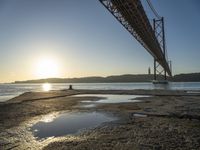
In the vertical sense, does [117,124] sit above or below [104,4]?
below

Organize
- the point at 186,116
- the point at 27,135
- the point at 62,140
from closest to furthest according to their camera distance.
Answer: the point at 62,140 < the point at 27,135 < the point at 186,116

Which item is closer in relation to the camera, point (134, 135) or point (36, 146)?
point (36, 146)

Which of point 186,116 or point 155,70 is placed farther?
point 155,70

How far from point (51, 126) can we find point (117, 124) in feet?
7.83

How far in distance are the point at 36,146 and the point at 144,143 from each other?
267 cm

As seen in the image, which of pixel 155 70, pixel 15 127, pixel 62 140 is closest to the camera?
pixel 62 140

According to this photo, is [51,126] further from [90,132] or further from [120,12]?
[120,12]

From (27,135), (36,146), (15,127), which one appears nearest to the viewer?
(36,146)

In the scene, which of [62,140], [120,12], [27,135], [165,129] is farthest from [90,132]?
[120,12]

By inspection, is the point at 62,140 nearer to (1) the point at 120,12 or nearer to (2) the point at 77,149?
(2) the point at 77,149

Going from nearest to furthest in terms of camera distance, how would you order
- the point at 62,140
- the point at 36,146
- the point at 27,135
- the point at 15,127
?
1. the point at 36,146
2. the point at 62,140
3. the point at 27,135
4. the point at 15,127

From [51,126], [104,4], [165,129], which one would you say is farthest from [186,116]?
[104,4]

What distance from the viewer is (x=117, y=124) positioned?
8711 millimetres

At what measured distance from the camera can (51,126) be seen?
8.72m
